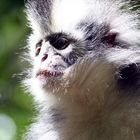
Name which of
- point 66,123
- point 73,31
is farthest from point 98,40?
point 66,123

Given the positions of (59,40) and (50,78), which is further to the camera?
(59,40)

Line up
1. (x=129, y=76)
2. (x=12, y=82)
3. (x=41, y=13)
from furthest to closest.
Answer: (x=12, y=82) < (x=41, y=13) < (x=129, y=76)

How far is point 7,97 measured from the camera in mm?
5168

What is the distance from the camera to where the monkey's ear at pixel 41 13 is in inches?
166

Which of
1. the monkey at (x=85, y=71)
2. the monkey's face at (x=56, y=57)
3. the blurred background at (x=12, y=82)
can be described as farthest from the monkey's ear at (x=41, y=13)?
the blurred background at (x=12, y=82)

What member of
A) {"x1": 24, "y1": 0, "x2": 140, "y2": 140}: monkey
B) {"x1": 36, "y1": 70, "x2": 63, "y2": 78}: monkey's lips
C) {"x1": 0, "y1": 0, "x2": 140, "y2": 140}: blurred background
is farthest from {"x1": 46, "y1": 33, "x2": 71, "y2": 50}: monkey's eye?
{"x1": 0, "y1": 0, "x2": 140, "y2": 140}: blurred background

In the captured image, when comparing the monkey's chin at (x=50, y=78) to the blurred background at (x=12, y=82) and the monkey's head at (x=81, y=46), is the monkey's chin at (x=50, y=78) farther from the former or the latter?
the blurred background at (x=12, y=82)

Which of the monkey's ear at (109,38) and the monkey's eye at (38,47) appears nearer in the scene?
the monkey's ear at (109,38)

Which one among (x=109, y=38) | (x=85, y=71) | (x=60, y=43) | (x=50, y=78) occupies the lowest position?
(x=50, y=78)

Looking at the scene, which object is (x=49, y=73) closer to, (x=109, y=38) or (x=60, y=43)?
(x=60, y=43)

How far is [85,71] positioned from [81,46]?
0.54ft

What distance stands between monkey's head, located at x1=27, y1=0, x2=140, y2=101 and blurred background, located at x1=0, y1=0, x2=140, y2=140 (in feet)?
1.83

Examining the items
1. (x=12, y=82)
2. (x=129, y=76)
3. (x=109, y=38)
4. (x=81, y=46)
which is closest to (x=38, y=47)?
(x=81, y=46)

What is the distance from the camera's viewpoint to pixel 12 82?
507 cm
